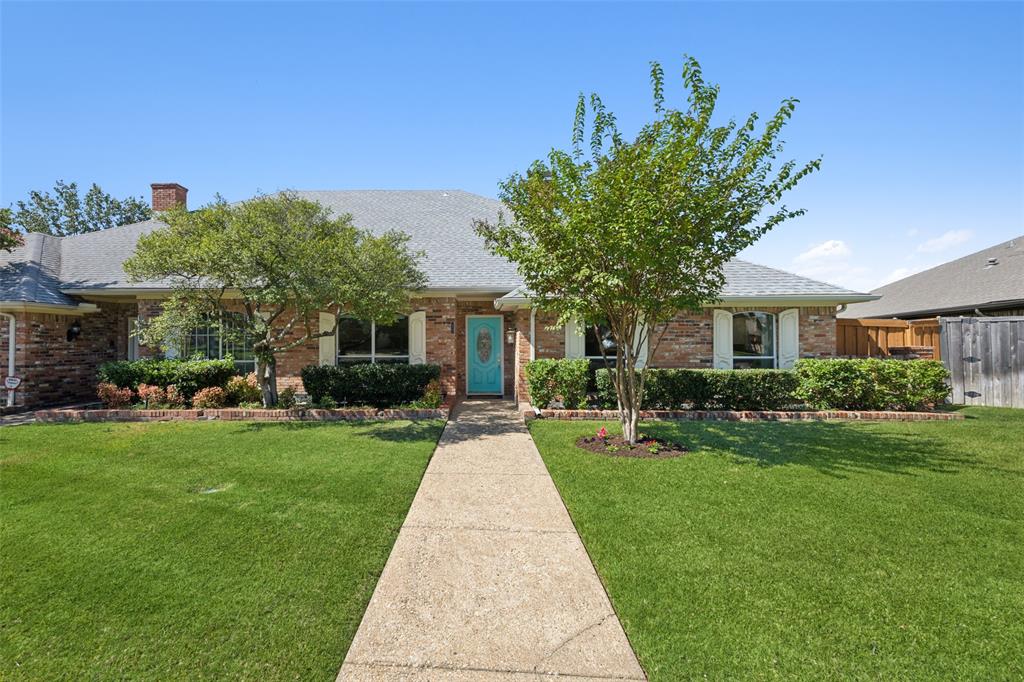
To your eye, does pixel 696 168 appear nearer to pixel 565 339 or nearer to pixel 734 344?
pixel 565 339

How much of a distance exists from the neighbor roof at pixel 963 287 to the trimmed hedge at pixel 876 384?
7.64m

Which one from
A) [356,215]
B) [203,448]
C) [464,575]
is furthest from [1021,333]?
[356,215]

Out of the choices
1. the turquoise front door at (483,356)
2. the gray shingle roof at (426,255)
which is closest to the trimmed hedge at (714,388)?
the gray shingle roof at (426,255)

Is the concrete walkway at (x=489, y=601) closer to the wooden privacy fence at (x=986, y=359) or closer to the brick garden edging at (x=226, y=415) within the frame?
the brick garden edging at (x=226, y=415)

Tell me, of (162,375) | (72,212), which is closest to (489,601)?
(162,375)

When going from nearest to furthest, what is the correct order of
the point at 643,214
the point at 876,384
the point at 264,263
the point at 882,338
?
the point at 643,214, the point at 264,263, the point at 876,384, the point at 882,338

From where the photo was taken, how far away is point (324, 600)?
119 inches

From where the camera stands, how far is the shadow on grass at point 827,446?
19.6 ft

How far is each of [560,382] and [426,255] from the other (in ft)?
15.8

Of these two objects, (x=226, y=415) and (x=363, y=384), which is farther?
(x=363, y=384)

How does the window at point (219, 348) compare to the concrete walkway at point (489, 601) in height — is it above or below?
above

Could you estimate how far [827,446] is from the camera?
22.7 feet

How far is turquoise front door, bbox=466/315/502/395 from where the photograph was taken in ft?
42.2

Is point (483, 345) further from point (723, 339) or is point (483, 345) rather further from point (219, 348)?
point (219, 348)
